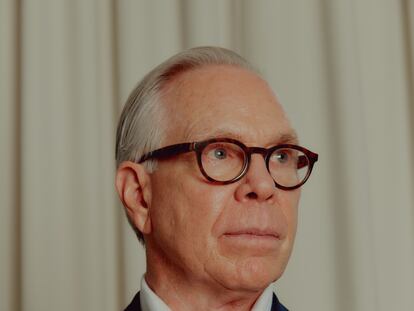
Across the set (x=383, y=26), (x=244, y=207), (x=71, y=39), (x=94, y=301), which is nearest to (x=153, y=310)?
(x=244, y=207)

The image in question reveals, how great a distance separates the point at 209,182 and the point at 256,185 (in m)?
0.08

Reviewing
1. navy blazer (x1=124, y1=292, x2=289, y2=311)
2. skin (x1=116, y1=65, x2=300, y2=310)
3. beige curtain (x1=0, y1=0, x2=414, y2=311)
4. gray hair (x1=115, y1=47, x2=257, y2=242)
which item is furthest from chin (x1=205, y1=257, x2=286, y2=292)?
beige curtain (x1=0, y1=0, x2=414, y2=311)

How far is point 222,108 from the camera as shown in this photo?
115 cm

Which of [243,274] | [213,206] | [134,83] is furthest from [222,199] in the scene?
[134,83]

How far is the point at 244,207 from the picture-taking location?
1.09 m

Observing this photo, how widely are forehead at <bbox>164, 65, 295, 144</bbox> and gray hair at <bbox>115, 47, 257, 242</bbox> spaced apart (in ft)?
0.06

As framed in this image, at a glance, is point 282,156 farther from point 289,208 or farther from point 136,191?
point 136,191

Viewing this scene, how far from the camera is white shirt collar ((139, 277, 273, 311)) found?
1.15 m

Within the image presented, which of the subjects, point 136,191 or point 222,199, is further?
point 136,191

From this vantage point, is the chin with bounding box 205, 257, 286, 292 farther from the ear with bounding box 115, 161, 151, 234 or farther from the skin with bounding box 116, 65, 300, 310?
the ear with bounding box 115, 161, 151, 234

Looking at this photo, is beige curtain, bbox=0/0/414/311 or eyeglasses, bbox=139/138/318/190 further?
beige curtain, bbox=0/0/414/311

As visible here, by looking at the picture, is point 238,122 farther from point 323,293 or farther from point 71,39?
point 71,39

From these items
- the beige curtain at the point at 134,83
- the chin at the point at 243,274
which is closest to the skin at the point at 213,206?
the chin at the point at 243,274

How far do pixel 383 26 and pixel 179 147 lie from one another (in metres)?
1.03
